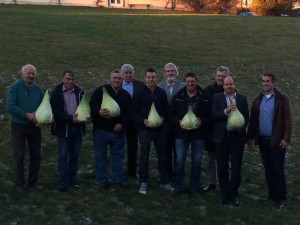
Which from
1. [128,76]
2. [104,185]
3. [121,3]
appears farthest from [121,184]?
[121,3]

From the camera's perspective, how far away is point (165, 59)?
24.1m

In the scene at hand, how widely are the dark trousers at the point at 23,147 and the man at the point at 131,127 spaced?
1636 mm

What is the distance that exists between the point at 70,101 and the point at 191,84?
2039 millimetres

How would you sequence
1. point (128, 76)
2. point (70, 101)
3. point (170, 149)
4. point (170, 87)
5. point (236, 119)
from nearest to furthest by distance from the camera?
point (236, 119)
point (70, 101)
point (170, 87)
point (128, 76)
point (170, 149)

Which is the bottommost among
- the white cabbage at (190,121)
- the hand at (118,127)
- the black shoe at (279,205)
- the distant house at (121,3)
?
the black shoe at (279,205)

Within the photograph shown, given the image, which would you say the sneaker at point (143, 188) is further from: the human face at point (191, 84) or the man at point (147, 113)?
the human face at point (191, 84)

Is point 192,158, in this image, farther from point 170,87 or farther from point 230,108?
point 170,87

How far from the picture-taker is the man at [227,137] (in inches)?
374

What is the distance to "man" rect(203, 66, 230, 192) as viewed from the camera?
32.7 feet

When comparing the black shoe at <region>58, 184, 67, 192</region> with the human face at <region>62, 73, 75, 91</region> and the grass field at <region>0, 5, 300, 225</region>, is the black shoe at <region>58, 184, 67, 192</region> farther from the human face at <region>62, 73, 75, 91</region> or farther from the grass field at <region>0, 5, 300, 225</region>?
the human face at <region>62, 73, 75, 91</region>

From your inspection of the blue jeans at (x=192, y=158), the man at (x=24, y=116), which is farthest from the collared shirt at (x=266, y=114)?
the man at (x=24, y=116)

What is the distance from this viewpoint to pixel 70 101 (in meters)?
9.74

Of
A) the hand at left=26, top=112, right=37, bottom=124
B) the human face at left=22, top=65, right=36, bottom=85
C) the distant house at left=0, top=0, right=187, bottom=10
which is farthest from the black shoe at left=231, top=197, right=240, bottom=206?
the distant house at left=0, top=0, right=187, bottom=10

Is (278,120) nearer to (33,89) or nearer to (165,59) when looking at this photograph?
(33,89)
